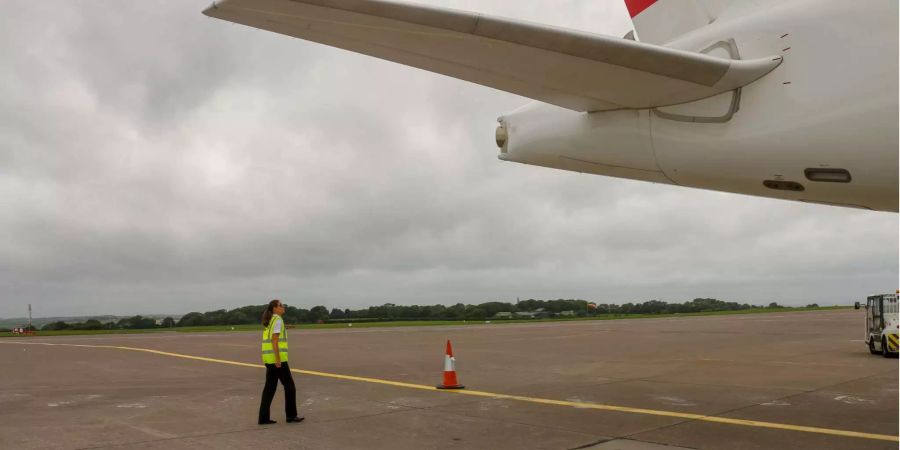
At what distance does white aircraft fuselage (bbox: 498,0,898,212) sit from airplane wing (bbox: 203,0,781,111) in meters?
0.21

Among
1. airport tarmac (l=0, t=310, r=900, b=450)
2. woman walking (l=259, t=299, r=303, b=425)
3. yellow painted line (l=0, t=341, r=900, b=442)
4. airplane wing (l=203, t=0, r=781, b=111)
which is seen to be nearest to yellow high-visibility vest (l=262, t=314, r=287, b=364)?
woman walking (l=259, t=299, r=303, b=425)

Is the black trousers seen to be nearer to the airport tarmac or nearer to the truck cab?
the airport tarmac

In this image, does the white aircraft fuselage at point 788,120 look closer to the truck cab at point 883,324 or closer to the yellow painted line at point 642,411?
the yellow painted line at point 642,411

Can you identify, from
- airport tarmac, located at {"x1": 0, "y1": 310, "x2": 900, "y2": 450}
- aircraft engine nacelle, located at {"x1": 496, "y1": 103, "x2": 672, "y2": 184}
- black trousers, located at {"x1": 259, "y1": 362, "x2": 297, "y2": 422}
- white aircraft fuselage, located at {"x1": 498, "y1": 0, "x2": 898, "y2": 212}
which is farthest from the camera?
black trousers, located at {"x1": 259, "y1": 362, "x2": 297, "y2": 422}

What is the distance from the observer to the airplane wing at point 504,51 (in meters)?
4.32

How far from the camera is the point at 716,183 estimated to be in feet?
18.4

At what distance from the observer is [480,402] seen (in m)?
10.8

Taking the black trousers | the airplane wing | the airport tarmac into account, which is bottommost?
the airport tarmac

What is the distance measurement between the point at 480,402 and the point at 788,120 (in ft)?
24.2

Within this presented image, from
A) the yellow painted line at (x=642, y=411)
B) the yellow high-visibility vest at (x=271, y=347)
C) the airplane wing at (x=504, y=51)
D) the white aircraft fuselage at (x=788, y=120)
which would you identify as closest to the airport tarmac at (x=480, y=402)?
the yellow painted line at (x=642, y=411)

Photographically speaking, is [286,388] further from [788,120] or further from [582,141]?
[788,120]

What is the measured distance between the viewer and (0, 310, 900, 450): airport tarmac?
7.92 m

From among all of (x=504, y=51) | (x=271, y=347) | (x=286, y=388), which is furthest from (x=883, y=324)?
(x=504, y=51)

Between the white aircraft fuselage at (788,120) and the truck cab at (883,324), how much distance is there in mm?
15193
